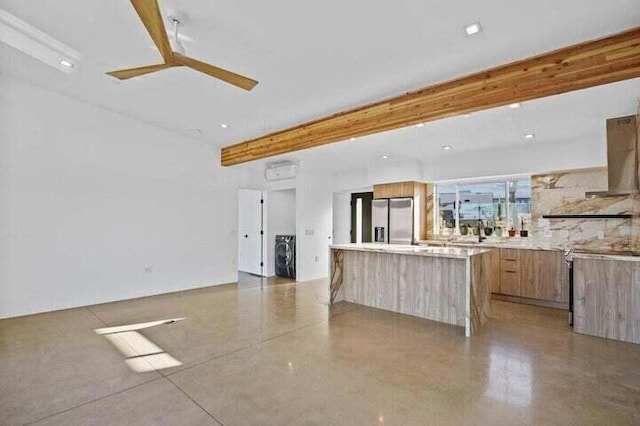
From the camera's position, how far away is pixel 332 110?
4.48m

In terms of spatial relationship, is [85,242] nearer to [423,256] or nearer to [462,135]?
[423,256]

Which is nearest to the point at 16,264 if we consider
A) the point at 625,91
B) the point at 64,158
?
the point at 64,158

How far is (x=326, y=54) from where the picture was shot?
3146 mm

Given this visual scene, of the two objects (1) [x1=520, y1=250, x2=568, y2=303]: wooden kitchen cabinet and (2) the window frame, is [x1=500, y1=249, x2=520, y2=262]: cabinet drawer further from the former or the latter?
(2) the window frame

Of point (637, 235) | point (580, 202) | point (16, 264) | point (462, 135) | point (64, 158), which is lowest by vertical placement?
point (16, 264)

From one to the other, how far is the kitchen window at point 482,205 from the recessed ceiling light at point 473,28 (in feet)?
13.0

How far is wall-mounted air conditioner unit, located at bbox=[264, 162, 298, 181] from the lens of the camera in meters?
6.89

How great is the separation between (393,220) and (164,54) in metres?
5.13

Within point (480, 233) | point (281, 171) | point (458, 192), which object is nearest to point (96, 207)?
point (281, 171)

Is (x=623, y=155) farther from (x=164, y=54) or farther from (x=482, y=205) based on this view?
(x=164, y=54)

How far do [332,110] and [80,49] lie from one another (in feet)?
9.97

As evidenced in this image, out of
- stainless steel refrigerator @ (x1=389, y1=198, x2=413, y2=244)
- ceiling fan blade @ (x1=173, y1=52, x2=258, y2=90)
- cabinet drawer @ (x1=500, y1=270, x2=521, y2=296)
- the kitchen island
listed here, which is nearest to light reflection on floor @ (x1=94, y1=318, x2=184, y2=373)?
ceiling fan blade @ (x1=173, y1=52, x2=258, y2=90)

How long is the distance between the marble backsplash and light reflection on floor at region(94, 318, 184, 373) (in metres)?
5.72

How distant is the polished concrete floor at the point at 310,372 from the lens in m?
2.20
